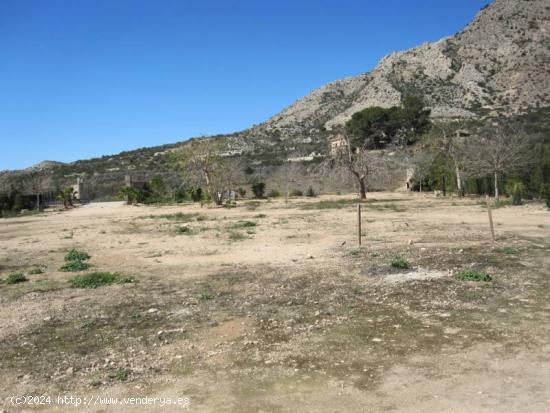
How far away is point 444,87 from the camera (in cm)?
7619

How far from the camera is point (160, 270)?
37.5ft

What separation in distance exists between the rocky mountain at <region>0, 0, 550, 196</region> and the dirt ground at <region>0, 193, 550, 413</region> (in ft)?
174

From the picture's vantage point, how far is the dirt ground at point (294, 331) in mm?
4840

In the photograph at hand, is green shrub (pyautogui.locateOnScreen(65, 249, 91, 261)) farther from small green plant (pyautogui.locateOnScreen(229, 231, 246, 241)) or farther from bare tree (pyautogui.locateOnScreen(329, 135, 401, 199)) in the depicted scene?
bare tree (pyautogui.locateOnScreen(329, 135, 401, 199))

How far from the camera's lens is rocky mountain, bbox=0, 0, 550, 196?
69.4m

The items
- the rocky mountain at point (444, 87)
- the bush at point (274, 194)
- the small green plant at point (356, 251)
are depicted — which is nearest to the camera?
the small green plant at point (356, 251)

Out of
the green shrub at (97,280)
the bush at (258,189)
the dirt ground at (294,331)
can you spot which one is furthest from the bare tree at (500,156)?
the green shrub at (97,280)

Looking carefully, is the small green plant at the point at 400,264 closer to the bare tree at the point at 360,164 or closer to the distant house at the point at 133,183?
the bare tree at the point at 360,164

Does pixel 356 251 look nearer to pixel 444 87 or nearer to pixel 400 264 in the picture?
pixel 400 264

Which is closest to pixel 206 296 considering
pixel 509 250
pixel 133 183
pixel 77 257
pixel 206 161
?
pixel 77 257

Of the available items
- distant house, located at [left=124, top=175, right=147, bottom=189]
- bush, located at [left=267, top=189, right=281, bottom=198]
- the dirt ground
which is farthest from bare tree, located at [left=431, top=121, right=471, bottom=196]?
distant house, located at [left=124, top=175, right=147, bottom=189]

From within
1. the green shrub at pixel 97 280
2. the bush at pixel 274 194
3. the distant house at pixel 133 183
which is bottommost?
the green shrub at pixel 97 280

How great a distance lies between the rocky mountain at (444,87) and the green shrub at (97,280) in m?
52.9

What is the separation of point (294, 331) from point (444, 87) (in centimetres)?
7665
